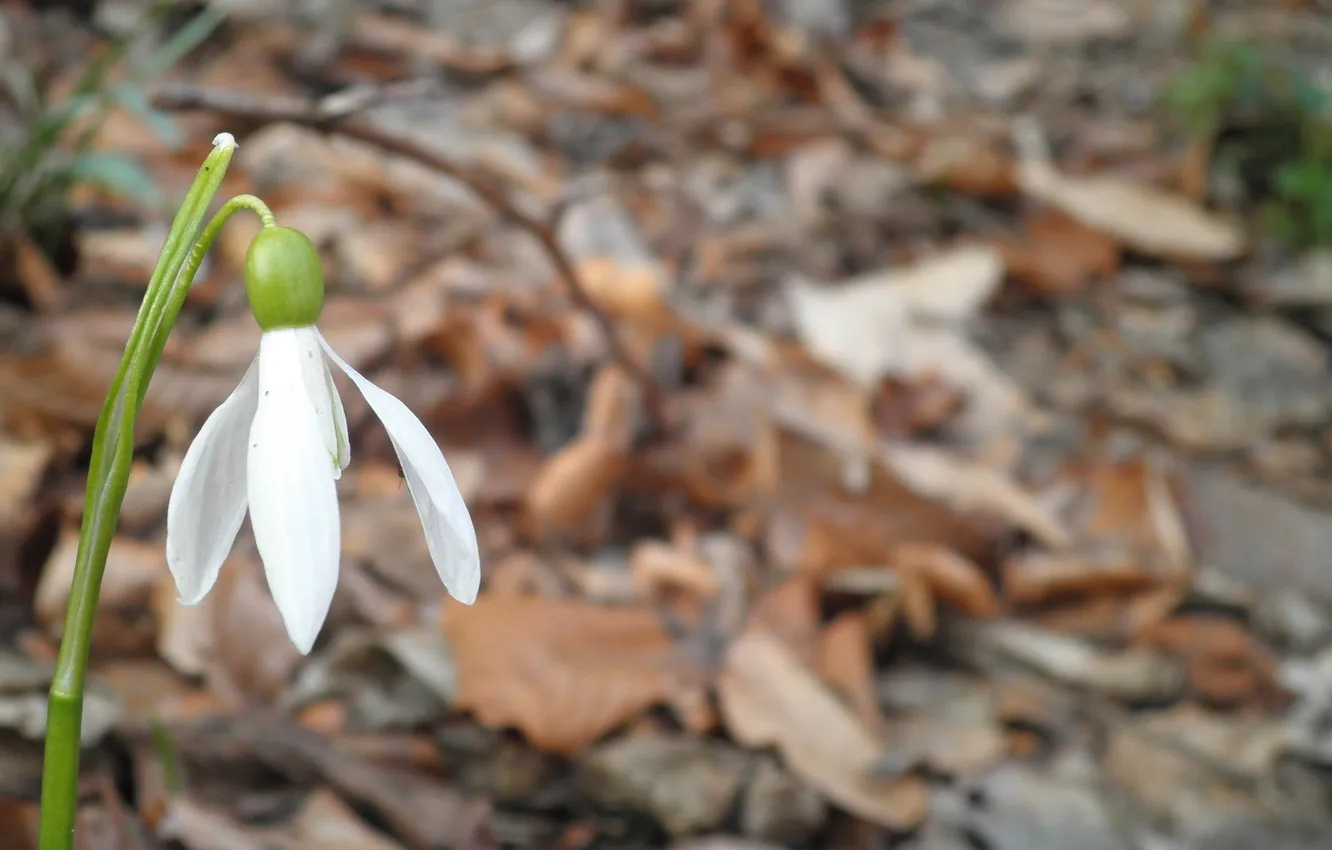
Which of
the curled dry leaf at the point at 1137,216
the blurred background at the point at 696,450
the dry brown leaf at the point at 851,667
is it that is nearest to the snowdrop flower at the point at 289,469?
the blurred background at the point at 696,450

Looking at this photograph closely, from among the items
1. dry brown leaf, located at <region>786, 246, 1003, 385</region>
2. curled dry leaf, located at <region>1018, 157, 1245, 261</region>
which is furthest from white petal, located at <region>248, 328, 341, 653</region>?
curled dry leaf, located at <region>1018, 157, 1245, 261</region>

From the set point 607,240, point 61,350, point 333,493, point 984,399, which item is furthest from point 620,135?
point 333,493

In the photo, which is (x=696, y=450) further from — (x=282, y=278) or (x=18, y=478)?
(x=282, y=278)

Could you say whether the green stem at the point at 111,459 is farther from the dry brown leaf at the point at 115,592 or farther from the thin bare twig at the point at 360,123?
the dry brown leaf at the point at 115,592

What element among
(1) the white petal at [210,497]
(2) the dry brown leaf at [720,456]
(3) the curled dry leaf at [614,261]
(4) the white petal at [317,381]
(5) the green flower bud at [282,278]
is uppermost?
(5) the green flower bud at [282,278]

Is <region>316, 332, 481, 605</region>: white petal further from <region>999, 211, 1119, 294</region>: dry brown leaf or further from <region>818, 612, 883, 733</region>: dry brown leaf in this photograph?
<region>999, 211, 1119, 294</region>: dry brown leaf
